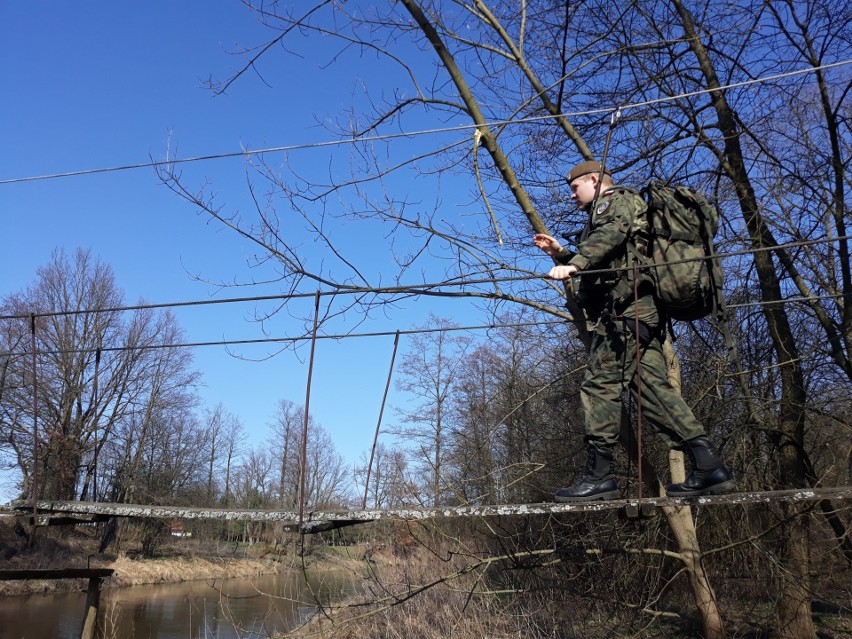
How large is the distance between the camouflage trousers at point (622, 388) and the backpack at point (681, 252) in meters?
0.26

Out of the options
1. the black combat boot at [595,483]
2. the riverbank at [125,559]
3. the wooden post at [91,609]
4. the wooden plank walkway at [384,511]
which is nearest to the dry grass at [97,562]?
the riverbank at [125,559]

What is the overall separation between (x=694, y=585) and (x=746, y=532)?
1.49 m

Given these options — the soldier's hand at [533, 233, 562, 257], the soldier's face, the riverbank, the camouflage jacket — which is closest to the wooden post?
the soldier's hand at [533, 233, 562, 257]

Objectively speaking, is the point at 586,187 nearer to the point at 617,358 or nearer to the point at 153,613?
the point at 617,358

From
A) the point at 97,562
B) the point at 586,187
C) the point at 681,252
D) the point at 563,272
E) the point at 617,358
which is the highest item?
the point at 586,187

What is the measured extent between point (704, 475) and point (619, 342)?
0.81 metres

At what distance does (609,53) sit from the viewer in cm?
728

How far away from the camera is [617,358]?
12.6 feet

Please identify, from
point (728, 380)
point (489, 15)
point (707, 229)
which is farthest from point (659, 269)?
point (728, 380)

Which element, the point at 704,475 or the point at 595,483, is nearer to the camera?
the point at 704,475

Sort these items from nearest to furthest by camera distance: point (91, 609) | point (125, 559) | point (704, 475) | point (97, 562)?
point (704, 475), point (91, 609), point (97, 562), point (125, 559)

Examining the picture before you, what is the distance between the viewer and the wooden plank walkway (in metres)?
3.42

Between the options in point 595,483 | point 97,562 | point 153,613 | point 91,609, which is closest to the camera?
point 595,483

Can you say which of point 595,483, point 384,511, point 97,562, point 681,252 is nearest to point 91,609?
point 384,511
